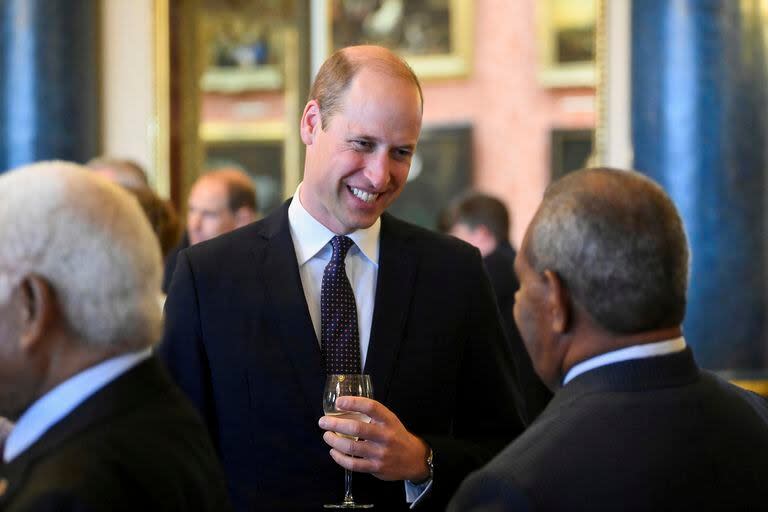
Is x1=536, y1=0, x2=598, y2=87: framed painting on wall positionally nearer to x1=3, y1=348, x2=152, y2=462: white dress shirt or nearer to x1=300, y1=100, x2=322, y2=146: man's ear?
x1=300, y1=100, x2=322, y2=146: man's ear

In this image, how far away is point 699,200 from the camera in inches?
294

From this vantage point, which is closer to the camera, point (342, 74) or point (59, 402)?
point (59, 402)

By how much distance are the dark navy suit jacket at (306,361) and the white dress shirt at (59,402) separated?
3.40 feet

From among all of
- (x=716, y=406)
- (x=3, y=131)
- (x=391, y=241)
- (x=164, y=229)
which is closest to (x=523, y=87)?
(x=3, y=131)

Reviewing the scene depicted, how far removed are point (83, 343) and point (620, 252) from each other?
890 millimetres

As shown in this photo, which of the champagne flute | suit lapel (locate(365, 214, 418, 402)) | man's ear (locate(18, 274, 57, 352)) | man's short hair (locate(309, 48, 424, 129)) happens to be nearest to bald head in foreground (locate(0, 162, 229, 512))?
man's ear (locate(18, 274, 57, 352))

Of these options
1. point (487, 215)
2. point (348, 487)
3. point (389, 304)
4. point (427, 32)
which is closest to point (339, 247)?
point (389, 304)

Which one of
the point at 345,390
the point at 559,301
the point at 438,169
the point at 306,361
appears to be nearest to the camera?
the point at 559,301

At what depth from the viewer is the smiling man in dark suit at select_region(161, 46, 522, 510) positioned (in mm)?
2949

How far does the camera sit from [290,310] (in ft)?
9.90

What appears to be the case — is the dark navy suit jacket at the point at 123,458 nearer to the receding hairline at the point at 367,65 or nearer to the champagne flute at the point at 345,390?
the champagne flute at the point at 345,390

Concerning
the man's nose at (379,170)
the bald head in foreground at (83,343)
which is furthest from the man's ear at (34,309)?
the man's nose at (379,170)

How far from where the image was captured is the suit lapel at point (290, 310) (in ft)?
9.73

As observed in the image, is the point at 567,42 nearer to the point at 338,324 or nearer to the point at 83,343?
the point at 338,324
